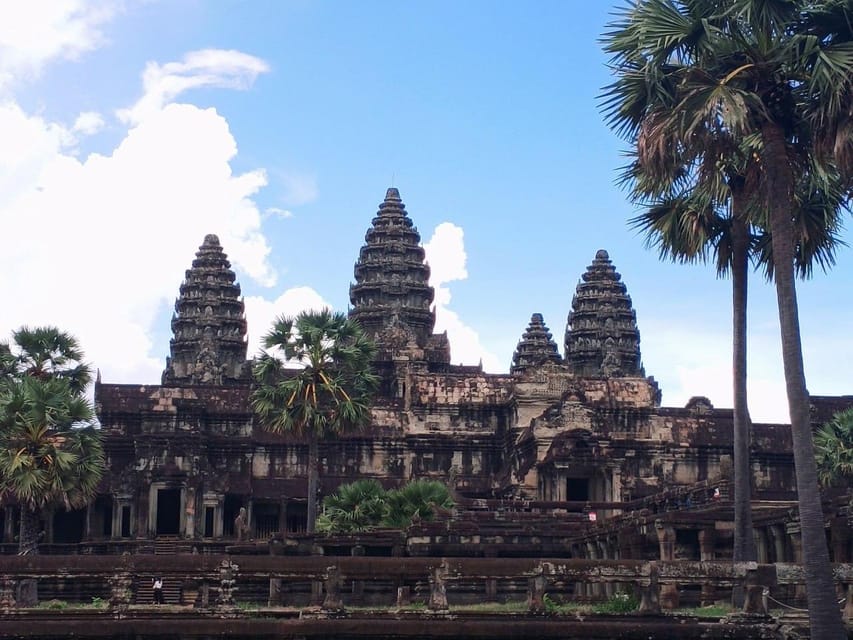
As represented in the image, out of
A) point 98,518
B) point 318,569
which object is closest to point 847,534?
point 318,569

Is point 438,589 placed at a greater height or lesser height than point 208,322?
lesser

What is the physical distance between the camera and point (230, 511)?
193 feet

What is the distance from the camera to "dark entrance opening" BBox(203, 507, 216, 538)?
185ft

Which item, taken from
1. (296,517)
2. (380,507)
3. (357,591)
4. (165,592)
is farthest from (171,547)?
(357,591)

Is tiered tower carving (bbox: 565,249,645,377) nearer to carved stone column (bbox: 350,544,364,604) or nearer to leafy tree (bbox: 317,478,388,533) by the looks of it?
leafy tree (bbox: 317,478,388,533)

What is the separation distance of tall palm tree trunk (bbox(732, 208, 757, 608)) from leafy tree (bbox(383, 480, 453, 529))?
16008 mm

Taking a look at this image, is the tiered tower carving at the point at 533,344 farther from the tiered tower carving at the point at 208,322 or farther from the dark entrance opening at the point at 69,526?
the dark entrance opening at the point at 69,526

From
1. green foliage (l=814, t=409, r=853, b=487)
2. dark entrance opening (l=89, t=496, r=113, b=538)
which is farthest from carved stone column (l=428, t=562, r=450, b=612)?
dark entrance opening (l=89, t=496, r=113, b=538)

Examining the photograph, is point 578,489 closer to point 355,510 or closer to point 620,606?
point 355,510

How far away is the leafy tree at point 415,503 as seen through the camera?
42.2 meters

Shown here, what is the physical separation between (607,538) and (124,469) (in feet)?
96.3

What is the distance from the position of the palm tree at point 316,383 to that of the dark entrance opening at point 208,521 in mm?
8019

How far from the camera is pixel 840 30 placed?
21.8 m

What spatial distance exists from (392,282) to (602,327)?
19103 mm
